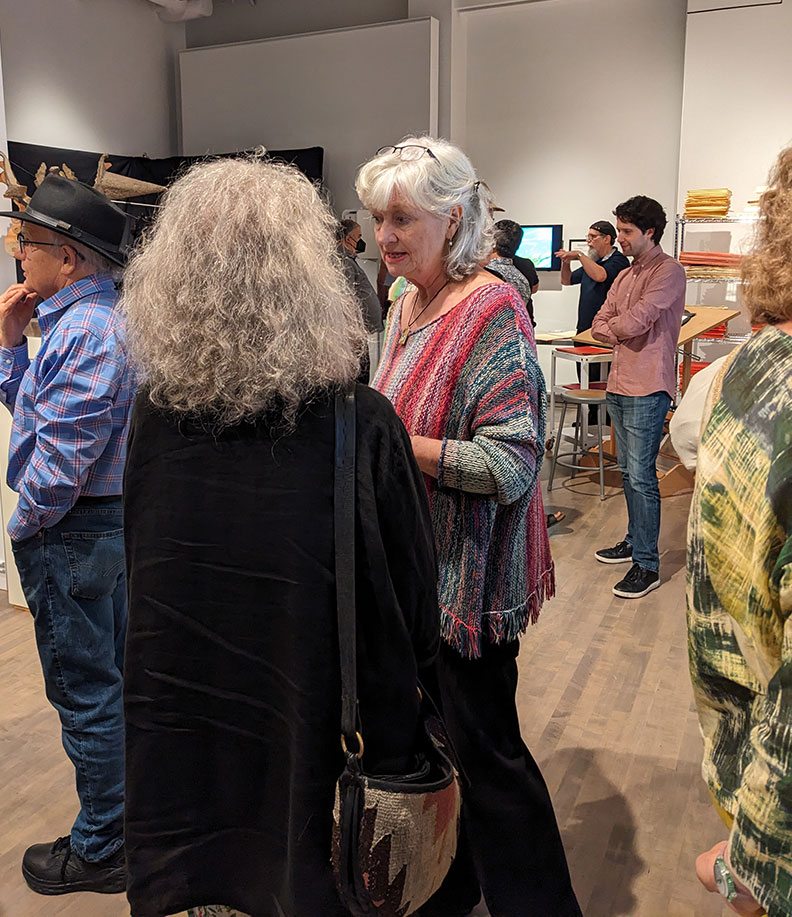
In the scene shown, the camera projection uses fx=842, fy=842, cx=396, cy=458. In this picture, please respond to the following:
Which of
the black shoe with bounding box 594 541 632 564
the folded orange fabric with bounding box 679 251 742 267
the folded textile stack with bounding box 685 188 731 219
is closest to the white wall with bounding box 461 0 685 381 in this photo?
the folded textile stack with bounding box 685 188 731 219

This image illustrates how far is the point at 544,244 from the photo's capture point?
328 inches

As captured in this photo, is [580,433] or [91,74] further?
[91,74]

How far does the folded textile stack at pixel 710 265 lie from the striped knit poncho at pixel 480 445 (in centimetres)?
535

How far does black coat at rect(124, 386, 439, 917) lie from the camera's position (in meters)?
1.13

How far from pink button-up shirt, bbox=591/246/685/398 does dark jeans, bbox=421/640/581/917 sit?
2.42m

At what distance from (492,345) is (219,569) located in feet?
2.15

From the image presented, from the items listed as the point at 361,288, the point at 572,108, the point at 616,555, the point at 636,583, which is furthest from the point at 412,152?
the point at 572,108

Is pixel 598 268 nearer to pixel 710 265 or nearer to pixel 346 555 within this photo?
pixel 710 265

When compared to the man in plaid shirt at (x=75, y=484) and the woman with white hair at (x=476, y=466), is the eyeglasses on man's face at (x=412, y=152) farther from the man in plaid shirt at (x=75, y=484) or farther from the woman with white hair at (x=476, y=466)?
the man in plaid shirt at (x=75, y=484)

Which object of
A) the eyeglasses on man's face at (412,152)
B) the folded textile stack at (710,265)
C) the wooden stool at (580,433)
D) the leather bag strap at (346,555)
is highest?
the eyeglasses on man's face at (412,152)

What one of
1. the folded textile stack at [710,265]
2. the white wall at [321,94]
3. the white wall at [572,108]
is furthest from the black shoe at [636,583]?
the white wall at [321,94]

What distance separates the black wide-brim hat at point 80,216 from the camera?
1896 millimetres

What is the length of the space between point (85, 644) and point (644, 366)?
2.75 metres

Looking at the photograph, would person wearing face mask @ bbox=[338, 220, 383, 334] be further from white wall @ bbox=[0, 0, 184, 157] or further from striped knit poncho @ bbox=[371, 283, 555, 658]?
white wall @ bbox=[0, 0, 184, 157]
